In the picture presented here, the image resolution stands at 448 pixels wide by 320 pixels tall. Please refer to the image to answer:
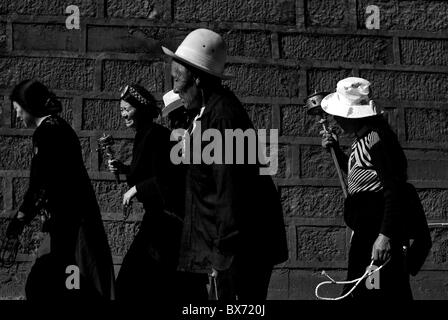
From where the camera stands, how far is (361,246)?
7.48 m

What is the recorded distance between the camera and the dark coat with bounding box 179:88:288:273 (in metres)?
6.00

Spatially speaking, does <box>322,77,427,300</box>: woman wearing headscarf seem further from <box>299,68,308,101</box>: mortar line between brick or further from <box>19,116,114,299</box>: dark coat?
<box>299,68,308,101</box>: mortar line between brick

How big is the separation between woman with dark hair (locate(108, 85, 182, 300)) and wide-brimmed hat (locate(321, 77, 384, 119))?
45.0 inches

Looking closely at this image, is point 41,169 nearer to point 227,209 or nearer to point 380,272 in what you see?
point 227,209

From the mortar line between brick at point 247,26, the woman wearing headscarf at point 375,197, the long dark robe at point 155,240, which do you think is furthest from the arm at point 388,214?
the mortar line between brick at point 247,26

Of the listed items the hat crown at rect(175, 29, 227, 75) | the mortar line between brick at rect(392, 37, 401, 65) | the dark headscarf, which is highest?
the mortar line between brick at rect(392, 37, 401, 65)

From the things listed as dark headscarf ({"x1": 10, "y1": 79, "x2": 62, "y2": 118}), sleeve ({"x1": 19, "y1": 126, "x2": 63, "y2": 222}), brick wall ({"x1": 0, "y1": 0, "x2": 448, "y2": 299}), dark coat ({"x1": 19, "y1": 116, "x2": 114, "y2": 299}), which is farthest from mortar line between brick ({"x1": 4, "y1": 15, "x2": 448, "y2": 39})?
sleeve ({"x1": 19, "y1": 126, "x2": 63, "y2": 222})

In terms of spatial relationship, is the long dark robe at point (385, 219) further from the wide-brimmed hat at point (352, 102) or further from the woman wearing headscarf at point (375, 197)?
the wide-brimmed hat at point (352, 102)

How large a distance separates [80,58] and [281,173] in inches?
74.6

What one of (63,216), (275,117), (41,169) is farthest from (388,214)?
(275,117)

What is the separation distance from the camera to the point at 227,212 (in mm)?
5977

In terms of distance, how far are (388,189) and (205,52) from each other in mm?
1379
